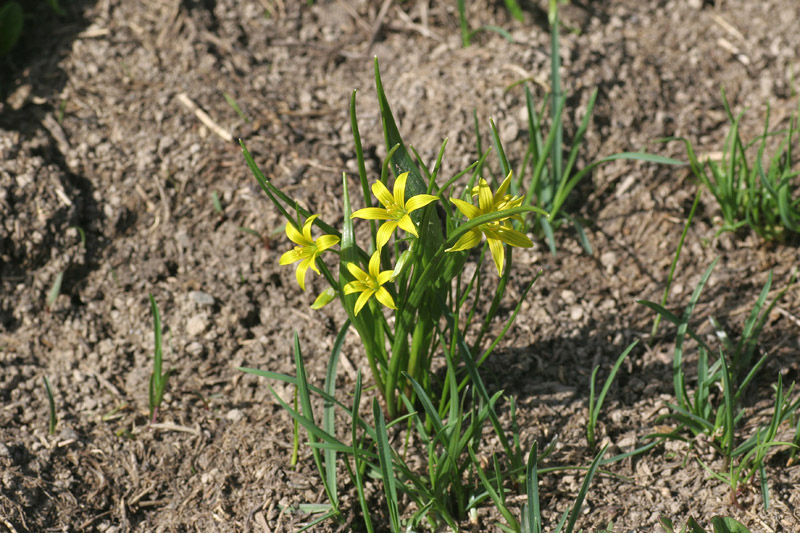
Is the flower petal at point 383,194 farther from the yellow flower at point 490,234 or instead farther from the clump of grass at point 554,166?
the clump of grass at point 554,166

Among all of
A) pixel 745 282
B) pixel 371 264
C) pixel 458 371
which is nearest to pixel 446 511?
pixel 458 371

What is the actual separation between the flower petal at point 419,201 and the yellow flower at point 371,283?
13 centimetres

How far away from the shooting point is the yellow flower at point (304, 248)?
1.63 meters

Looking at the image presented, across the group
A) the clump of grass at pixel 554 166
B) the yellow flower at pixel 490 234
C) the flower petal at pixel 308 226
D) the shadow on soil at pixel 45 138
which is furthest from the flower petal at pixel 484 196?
the shadow on soil at pixel 45 138

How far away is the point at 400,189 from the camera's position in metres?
1.58

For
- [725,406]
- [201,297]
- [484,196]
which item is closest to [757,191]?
[725,406]

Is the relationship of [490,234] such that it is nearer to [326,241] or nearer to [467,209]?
[467,209]

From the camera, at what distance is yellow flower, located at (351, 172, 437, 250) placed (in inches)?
60.8

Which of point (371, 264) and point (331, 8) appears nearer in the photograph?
point (371, 264)

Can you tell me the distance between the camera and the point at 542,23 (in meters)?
3.38

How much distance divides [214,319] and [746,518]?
186 centimetres

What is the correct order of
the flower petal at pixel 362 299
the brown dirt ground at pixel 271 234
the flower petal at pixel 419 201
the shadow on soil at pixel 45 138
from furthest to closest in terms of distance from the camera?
1. the shadow on soil at pixel 45 138
2. the brown dirt ground at pixel 271 234
3. the flower petal at pixel 362 299
4. the flower petal at pixel 419 201

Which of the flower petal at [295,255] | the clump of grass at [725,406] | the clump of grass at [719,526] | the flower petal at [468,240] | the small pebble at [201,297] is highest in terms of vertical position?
the flower petal at [468,240]

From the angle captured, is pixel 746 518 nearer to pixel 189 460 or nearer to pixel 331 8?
pixel 189 460
